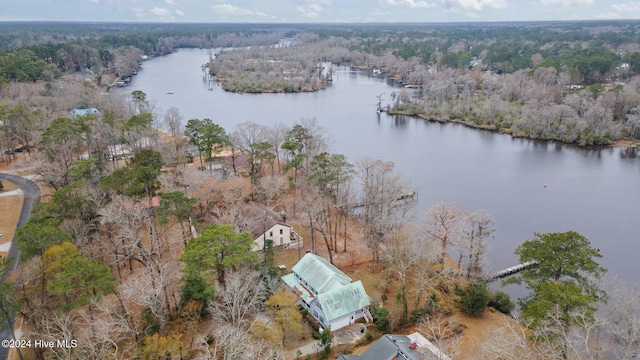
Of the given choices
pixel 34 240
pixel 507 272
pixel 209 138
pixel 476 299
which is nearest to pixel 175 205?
pixel 34 240

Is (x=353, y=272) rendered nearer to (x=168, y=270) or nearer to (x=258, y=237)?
(x=258, y=237)

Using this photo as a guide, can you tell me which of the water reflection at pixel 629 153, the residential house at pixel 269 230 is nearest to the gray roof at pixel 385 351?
the residential house at pixel 269 230

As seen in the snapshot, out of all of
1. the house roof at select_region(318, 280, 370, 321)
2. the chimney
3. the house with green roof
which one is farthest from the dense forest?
the chimney

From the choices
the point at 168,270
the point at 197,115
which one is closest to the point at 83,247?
the point at 168,270

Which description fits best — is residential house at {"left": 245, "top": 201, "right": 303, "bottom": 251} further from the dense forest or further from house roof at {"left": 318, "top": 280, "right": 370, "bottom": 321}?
house roof at {"left": 318, "top": 280, "right": 370, "bottom": 321}

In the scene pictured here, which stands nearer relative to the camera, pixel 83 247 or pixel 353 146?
pixel 83 247

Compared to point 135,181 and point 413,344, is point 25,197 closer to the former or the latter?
point 135,181
